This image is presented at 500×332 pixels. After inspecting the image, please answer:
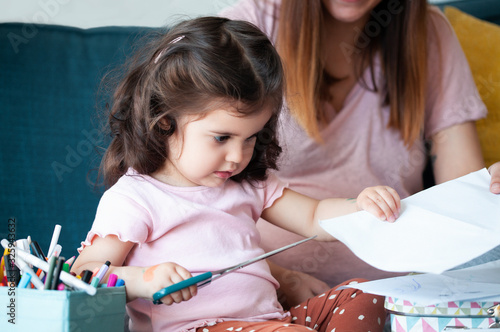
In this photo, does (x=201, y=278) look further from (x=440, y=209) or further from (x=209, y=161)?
(x=440, y=209)

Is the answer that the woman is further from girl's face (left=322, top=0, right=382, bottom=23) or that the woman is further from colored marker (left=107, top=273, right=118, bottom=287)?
colored marker (left=107, top=273, right=118, bottom=287)

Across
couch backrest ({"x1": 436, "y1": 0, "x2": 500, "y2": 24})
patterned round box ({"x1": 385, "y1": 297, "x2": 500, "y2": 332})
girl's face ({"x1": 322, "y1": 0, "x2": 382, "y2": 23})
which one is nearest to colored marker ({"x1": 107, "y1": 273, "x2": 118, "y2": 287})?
patterned round box ({"x1": 385, "y1": 297, "x2": 500, "y2": 332})

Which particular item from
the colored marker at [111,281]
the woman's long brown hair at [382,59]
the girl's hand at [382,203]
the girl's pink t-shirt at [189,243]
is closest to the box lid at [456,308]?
the girl's hand at [382,203]

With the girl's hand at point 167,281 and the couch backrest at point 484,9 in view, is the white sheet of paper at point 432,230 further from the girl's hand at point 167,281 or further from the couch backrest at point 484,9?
the couch backrest at point 484,9

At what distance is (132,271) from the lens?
800 mm

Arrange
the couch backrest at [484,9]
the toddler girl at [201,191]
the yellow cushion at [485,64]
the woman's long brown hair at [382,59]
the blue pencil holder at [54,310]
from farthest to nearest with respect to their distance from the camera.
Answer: the couch backrest at [484,9] < the yellow cushion at [485,64] < the woman's long brown hair at [382,59] < the toddler girl at [201,191] < the blue pencil holder at [54,310]

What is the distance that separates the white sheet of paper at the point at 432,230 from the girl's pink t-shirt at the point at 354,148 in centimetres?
43

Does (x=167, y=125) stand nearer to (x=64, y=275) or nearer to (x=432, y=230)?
(x=64, y=275)

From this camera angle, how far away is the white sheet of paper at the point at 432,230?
0.68 meters

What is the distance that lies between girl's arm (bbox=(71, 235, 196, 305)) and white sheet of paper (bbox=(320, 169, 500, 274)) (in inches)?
8.7

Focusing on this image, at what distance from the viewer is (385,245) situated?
746 millimetres

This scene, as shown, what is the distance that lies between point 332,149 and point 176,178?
0.46 m

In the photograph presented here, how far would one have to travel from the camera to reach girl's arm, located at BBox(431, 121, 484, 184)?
132 centimetres

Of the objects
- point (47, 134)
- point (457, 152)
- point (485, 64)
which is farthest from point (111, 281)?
point (485, 64)
